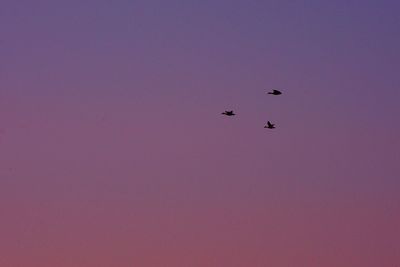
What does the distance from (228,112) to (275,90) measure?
9103mm

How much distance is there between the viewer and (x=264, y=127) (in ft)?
383

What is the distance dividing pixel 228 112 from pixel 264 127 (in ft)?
18.0

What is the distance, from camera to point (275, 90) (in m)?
112

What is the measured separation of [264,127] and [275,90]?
23.2 ft

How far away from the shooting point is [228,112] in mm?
118125
